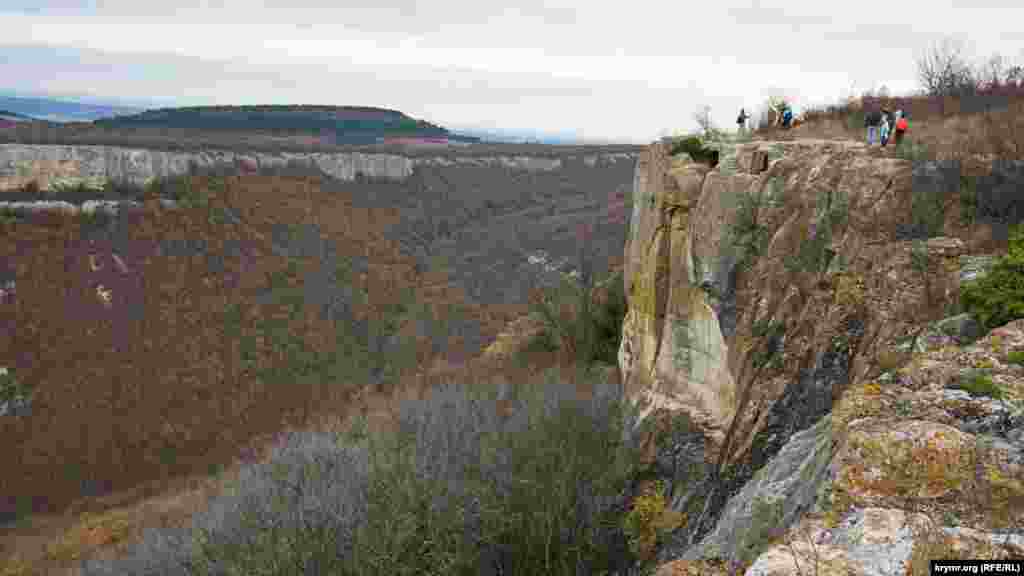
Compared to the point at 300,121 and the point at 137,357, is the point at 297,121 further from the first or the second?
the point at 137,357

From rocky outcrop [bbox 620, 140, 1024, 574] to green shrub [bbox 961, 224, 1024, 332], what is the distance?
18cm

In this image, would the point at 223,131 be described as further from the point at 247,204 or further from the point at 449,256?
the point at 449,256

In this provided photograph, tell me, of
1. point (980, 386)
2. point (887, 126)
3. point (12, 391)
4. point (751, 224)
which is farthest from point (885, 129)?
point (12, 391)

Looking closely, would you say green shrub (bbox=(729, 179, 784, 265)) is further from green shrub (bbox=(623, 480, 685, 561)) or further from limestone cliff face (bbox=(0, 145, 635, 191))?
limestone cliff face (bbox=(0, 145, 635, 191))

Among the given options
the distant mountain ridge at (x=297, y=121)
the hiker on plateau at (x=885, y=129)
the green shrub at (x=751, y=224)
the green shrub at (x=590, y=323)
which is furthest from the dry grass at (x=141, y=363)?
the distant mountain ridge at (x=297, y=121)

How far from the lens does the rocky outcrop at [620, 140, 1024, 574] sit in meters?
3.99

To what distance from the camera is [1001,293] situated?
6.48m

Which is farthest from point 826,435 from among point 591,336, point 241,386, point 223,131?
point 223,131

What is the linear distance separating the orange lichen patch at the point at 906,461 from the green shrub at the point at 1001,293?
110 inches

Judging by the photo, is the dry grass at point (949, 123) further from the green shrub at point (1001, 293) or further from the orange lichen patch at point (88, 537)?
the orange lichen patch at point (88, 537)

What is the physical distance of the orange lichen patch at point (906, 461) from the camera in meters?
4.04

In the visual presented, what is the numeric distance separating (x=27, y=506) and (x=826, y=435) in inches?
1688

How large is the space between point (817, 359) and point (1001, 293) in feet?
7.73

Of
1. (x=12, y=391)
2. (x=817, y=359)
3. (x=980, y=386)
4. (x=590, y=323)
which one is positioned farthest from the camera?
(x=12, y=391)
